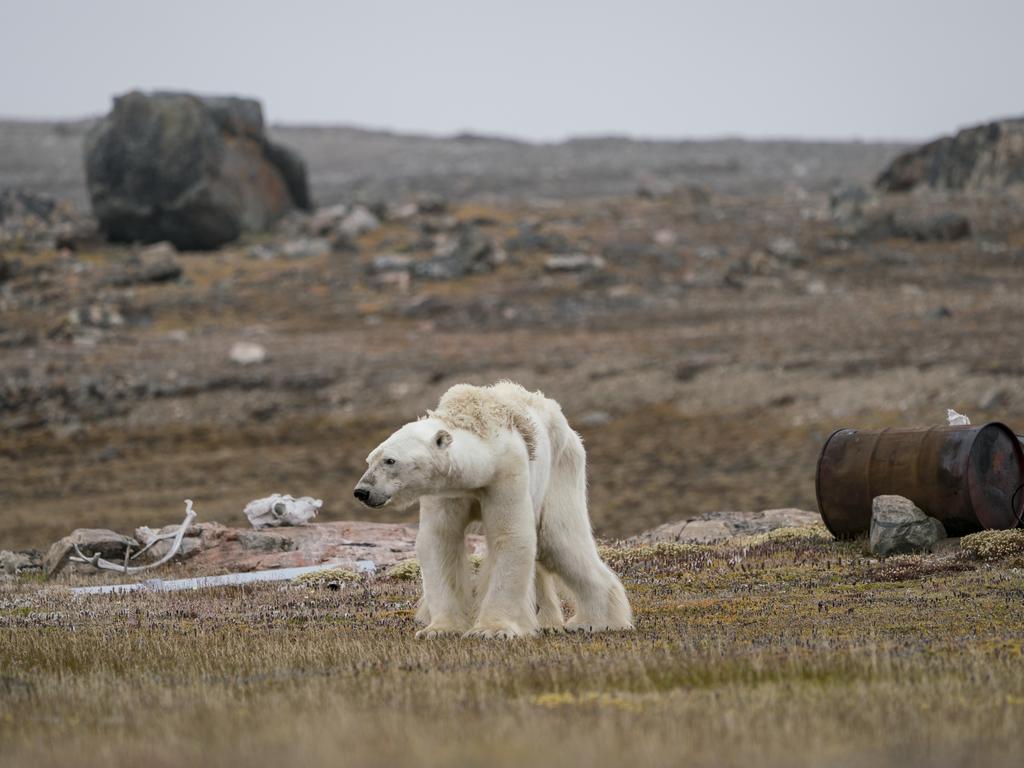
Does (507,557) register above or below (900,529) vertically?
above

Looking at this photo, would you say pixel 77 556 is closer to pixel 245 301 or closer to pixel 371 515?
pixel 371 515

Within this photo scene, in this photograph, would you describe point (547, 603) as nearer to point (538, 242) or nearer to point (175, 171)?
point (538, 242)

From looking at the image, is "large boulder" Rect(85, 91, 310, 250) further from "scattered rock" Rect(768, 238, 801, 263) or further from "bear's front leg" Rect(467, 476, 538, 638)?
"bear's front leg" Rect(467, 476, 538, 638)

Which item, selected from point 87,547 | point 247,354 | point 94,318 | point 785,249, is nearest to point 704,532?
point 87,547

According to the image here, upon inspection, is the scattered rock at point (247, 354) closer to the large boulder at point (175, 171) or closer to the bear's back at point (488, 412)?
the large boulder at point (175, 171)

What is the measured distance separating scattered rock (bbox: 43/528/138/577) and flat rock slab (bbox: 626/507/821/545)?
24.3 feet

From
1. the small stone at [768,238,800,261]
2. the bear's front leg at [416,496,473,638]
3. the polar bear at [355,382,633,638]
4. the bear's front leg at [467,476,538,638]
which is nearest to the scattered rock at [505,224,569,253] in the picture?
the small stone at [768,238,800,261]

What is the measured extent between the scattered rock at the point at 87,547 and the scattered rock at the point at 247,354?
95.9ft

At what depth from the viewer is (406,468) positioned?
9633mm

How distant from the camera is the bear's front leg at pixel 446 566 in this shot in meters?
10.5

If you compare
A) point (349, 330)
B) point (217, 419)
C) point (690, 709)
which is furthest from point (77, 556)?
point (349, 330)

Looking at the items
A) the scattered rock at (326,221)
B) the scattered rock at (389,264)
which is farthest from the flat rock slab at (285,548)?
the scattered rock at (326,221)

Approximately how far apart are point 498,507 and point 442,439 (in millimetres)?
790

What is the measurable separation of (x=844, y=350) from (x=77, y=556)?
31518 millimetres
